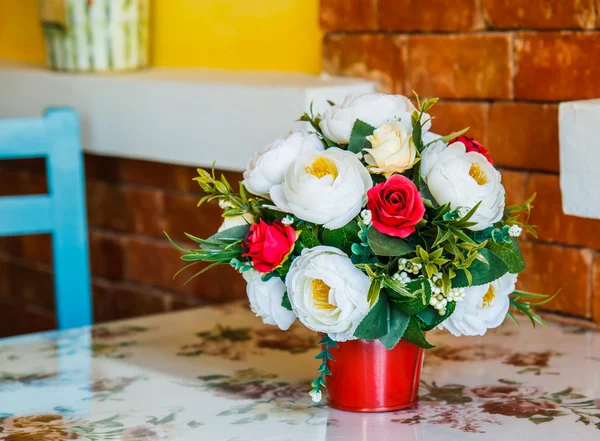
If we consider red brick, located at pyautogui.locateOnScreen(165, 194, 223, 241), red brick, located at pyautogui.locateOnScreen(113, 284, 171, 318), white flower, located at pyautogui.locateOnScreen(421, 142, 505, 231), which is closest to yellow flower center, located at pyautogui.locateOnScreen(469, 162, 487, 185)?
white flower, located at pyautogui.locateOnScreen(421, 142, 505, 231)

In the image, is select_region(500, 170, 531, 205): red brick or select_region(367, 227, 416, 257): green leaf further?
select_region(500, 170, 531, 205): red brick

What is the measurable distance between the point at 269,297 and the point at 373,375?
0.43ft

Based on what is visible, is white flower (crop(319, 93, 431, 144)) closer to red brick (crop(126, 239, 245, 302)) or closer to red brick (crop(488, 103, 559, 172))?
red brick (crop(488, 103, 559, 172))

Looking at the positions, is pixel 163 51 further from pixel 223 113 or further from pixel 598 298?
pixel 598 298

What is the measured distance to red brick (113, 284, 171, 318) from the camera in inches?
72.1

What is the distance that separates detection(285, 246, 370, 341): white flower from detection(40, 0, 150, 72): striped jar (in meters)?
0.91

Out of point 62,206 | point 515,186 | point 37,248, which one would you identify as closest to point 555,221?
point 515,186

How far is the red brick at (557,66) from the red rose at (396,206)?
428mm

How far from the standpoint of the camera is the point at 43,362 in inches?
45.2

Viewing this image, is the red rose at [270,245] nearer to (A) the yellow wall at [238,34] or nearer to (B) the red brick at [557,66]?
(B) the red brick at [557,66]

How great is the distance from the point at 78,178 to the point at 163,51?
349 millimetres

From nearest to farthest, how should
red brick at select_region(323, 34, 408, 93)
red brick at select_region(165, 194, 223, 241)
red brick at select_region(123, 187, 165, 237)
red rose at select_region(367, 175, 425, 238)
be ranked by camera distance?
red rose at select_region(367, 175, 425, 238) < red brick at select_region(323, 34, 408, 93) < red brick at select_region(165, 194, 223, 241) < red brick at select_region(123, 187, 165, 237)

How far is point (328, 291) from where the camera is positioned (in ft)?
2.80

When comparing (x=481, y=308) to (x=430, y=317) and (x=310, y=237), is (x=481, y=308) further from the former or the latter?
(x=310, y=237)
